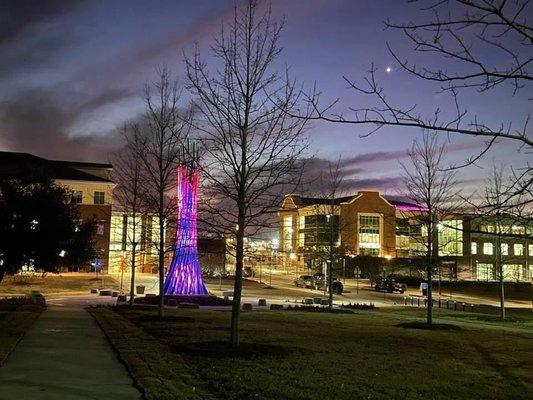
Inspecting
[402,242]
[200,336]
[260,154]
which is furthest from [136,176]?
[402,242]

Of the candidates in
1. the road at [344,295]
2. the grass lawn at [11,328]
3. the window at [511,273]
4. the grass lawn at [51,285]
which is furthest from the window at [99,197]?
the grass lawn at [11,328]

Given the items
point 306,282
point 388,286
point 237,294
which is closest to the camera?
point 237,294

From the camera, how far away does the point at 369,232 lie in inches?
4006

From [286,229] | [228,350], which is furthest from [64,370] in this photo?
[286,229]

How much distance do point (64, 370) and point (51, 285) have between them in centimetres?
4615

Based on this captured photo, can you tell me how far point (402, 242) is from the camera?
9419 cm

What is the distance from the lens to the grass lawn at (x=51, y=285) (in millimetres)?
47938

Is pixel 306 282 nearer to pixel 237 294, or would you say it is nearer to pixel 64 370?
pixel 237 294

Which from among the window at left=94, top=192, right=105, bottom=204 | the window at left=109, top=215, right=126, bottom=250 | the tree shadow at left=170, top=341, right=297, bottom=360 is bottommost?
the tree shadow at left=170, top=341, right=297, bottom=360

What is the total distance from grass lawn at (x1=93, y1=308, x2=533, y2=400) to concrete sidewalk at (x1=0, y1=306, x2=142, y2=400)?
434 mm

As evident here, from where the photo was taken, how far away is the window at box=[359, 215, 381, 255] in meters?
100

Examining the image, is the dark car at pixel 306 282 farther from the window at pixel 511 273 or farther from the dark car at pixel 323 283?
the window at pixel 511 273

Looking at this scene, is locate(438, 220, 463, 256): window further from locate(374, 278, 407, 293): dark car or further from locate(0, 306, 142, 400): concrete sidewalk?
locate(374, 278, 407, 293): dark car

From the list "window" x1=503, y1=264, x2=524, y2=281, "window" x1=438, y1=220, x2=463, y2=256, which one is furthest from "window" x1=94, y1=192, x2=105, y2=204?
"window" x1=438, y1=220, x2=463, y2=256
